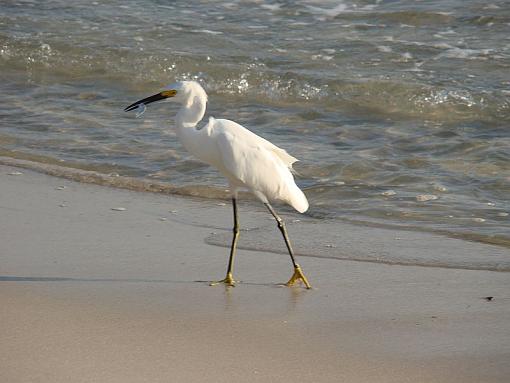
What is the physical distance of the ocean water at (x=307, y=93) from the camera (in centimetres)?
770

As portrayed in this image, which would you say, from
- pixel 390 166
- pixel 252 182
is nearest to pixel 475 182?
pixel 390 166

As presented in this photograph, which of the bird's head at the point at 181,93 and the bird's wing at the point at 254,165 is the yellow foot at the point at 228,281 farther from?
the bird's head at the point at 181,93

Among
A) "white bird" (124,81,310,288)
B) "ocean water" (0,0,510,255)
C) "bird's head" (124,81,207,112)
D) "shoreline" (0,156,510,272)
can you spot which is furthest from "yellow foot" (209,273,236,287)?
"ocean water" (0,0,510,255)

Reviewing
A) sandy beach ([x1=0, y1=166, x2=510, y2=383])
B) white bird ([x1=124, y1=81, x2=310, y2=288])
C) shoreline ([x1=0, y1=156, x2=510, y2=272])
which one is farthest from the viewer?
shoreline ([x1=0, y1=156, x2=510, y2=272])

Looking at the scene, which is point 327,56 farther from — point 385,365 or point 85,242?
point 385,365

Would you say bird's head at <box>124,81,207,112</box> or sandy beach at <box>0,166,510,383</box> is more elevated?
bird's head at <box>124,81,207,112</box>

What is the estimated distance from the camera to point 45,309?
4.96 meters

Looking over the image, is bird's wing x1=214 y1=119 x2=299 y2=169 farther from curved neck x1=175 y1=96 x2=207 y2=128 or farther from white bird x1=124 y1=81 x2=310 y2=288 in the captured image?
curved neck x1=175 y1=96 x2=207 y2=128

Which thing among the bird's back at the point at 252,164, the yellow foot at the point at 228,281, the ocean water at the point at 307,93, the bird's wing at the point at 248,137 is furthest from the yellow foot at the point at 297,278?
the ocean water at the point at 307,93

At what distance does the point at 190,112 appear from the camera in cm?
597

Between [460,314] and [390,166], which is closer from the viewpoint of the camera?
[460,314]

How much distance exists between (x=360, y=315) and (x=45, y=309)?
5.04 feet

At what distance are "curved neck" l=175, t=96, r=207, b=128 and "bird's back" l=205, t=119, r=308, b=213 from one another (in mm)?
116

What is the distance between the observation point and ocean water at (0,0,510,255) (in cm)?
770
